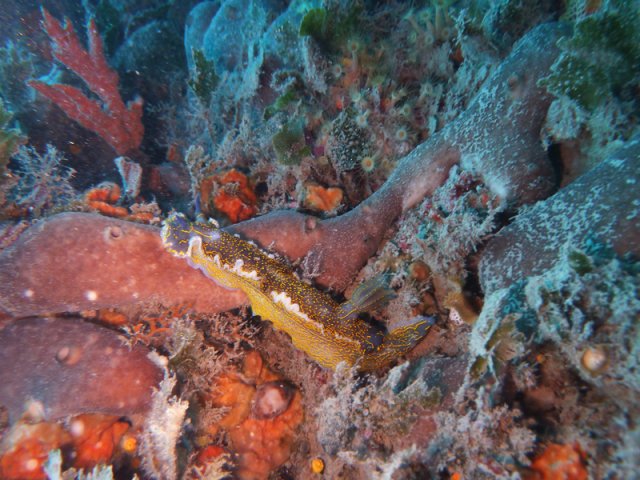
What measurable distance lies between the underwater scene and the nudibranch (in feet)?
0.09

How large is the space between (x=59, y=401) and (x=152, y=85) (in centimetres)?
813

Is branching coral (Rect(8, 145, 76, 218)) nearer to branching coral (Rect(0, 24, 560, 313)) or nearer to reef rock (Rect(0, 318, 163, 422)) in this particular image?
branching coral (Rect(0, 24, 560, 313))

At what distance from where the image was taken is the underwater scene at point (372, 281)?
6.83 ft

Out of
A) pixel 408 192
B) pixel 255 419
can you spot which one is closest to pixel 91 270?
pixel 255 419

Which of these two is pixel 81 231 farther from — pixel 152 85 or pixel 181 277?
pixel 152 85

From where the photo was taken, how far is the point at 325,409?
9.44ft

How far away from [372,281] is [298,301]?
0.86 meters

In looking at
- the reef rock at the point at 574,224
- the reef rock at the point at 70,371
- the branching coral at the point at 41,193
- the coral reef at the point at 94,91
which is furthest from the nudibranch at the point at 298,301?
the coral reef at the point at 94,91

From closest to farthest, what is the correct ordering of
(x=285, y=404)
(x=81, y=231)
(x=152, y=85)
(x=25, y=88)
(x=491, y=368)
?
(x=491, y=368)
(x=81, y=231)
(x=285, y=404)
(x=25, y=88)
(x=152, y=85)

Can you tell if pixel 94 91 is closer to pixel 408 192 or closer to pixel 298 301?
pixel 298 301

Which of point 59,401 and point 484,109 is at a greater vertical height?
point 484,109

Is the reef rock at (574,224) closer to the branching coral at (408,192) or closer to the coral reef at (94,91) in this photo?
the branching coral at (408,192)

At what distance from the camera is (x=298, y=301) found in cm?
313

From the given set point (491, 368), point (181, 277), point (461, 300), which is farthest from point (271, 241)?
point (491, 368)
